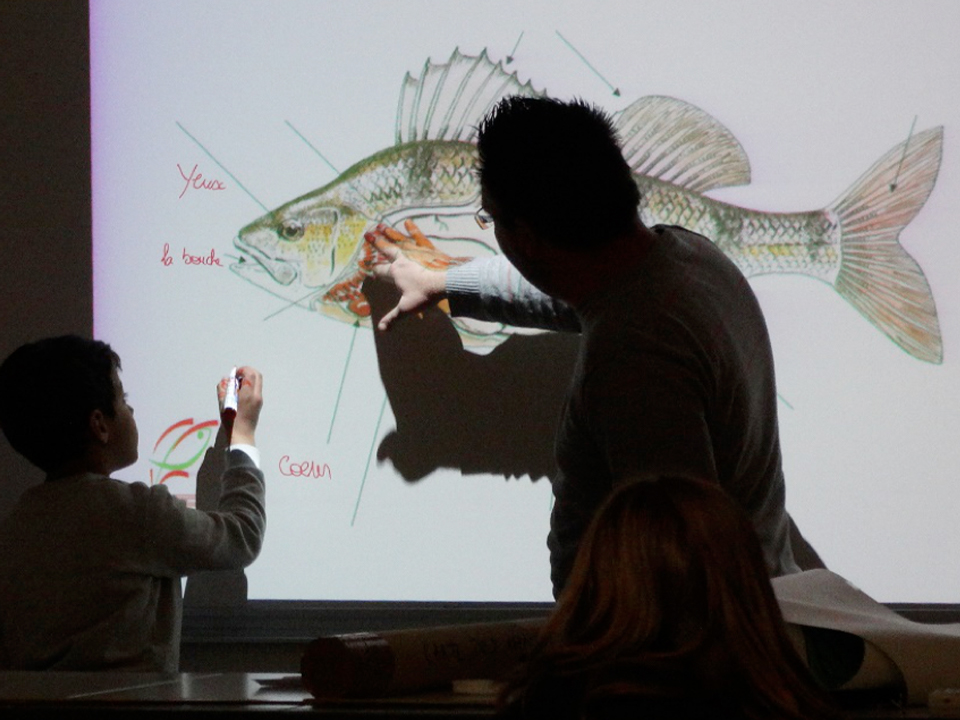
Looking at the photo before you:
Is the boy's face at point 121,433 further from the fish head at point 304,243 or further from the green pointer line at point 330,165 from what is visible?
the green pointer line at point 330,165

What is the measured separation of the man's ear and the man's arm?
16.4 inches

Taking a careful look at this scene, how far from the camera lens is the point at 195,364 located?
1.87 metres

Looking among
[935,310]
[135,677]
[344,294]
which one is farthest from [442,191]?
[135,677]

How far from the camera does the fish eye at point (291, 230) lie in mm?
1859

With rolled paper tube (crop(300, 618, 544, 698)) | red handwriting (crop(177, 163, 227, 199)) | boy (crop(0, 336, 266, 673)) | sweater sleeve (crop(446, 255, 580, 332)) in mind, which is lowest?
rolled paper tube (crop(300, 618, 544, 698))

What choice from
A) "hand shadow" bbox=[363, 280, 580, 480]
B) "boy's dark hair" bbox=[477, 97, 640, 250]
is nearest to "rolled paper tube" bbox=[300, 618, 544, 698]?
"boy's dark hair" bbox=[477, 97, 640, 250]

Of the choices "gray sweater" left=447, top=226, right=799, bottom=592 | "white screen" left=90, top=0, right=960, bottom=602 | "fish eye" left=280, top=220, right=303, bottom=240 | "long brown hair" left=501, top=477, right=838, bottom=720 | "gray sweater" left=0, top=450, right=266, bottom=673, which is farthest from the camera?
"fish eye" left=280, top=220, right=303, bottom=240

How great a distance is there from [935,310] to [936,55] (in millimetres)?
374

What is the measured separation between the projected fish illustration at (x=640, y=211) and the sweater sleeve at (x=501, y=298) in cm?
14

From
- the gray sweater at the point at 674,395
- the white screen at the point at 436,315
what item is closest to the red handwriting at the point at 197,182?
the white screen at the point at 436,315

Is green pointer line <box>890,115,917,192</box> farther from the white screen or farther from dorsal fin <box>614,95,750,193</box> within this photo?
dorsal fin <box>614,95,750,193</box>

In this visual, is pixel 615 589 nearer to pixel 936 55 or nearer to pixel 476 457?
pixel 476 457

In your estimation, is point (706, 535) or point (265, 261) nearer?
point (706, 535)

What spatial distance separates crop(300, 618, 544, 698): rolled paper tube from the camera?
37.2 inches
